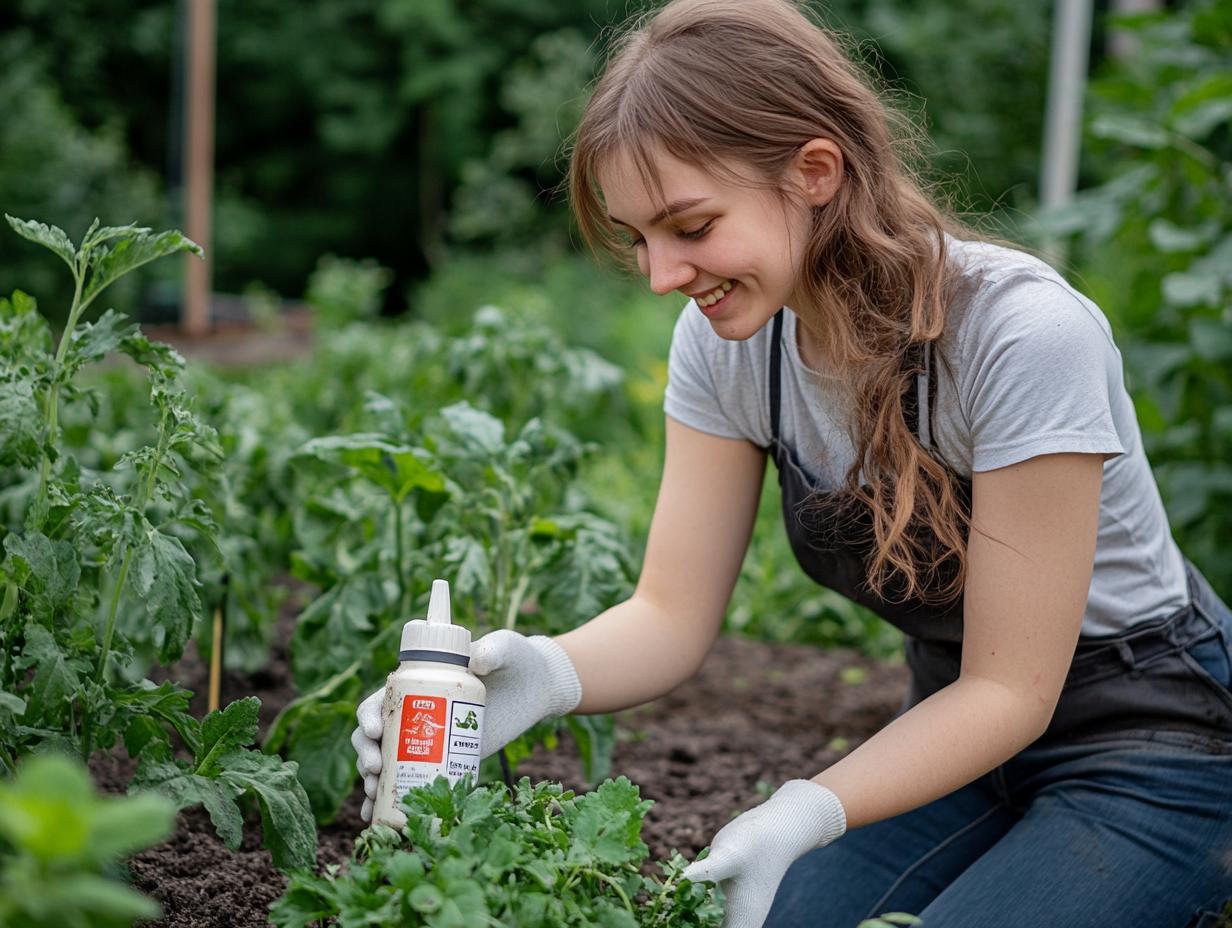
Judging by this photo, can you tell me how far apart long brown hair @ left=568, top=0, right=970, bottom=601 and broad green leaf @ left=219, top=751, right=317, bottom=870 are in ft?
2.50

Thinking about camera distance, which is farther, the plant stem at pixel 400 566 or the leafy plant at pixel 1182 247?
the leafy plant at pixel 1182 247

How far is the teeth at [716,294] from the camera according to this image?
177 centimetres

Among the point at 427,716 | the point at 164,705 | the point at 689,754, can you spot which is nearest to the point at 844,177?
the point at 427,716

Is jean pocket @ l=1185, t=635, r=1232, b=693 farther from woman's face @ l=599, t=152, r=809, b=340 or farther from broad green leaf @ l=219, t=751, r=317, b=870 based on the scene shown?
broad green leaf @ l=219, t=751, r=317, b=870

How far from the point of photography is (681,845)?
2291mm

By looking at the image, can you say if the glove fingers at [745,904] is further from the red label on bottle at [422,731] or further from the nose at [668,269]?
the nose at [668,269]

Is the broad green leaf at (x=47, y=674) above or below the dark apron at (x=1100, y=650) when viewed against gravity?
below

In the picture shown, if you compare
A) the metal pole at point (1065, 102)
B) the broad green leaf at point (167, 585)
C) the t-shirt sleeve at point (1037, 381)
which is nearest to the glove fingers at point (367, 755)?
the broad green leaf at point (167, 585)

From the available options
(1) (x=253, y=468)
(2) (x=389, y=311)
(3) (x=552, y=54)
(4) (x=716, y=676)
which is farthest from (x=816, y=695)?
(2) (x=389, y=311)

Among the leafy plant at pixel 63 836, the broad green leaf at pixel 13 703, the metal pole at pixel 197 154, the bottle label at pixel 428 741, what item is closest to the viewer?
the leafy plant at pixel 63 836

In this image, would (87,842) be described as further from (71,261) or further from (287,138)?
(287,138)

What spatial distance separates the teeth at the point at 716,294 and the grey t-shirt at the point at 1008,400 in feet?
0.77

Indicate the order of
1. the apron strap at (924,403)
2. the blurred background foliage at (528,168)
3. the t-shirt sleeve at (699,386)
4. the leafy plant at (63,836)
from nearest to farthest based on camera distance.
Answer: the leafy plant at (63,836) < the apron strap at (924,403) < the t-shirt sleeve at (699,386) < the blurred background foliage at (528,168)

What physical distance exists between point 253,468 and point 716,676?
135 centimetres
